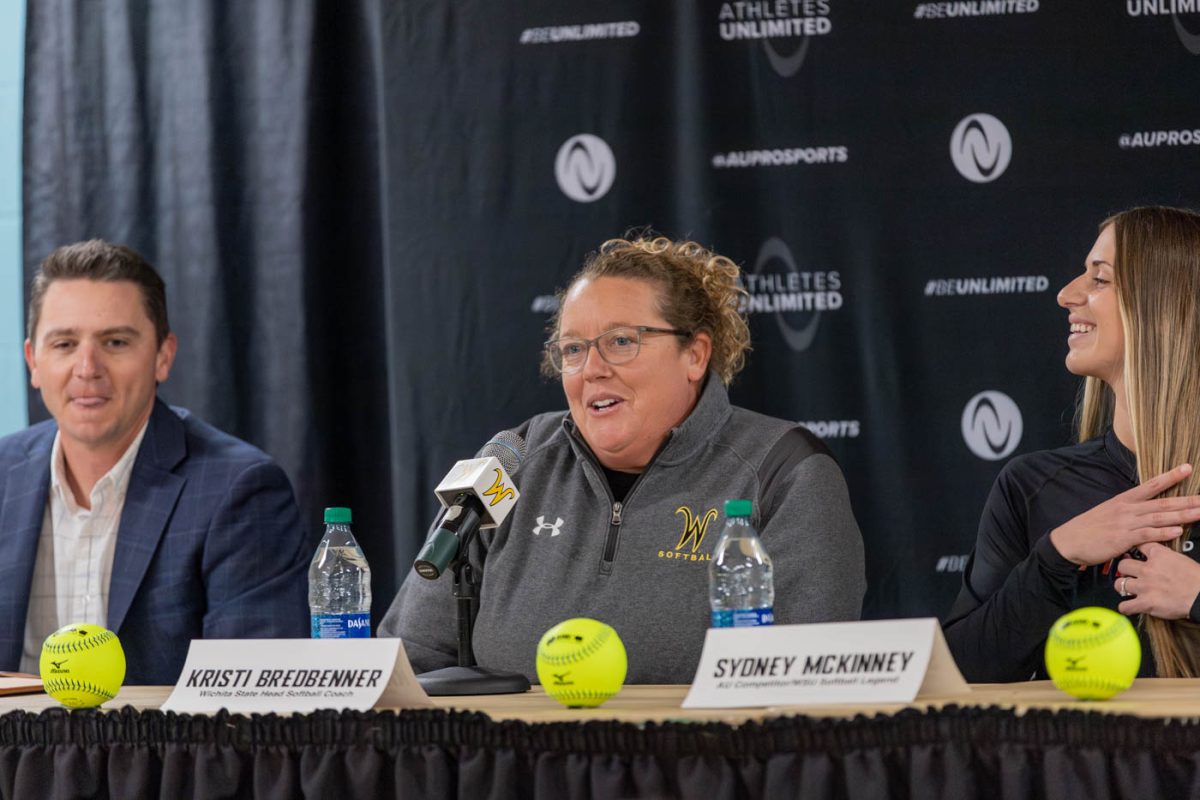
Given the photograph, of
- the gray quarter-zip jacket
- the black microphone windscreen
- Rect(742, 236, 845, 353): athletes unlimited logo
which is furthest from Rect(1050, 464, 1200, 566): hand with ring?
Rect(742, 236, 845, 353): athletes unlimited logo

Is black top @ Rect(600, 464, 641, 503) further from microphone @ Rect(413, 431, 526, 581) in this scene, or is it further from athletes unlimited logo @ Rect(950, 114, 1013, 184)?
athletes unlimited logo @ Rect(950, 114, 1013, 184)

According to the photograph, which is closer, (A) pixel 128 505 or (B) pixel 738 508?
(B) pixel 738 508

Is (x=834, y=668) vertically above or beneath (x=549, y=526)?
beneath

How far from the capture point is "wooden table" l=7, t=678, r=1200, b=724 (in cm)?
145

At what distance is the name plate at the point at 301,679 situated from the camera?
164 centimetres

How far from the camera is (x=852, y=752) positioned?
4.67 feet

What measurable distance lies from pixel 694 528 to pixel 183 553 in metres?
1.18

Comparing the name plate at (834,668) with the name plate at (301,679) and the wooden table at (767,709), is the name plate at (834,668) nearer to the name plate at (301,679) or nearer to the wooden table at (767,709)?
the wooden table at (767,709)

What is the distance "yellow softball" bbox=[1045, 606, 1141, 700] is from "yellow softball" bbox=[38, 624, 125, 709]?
122 centimetres

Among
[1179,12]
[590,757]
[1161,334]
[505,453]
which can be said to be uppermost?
[1179,12]

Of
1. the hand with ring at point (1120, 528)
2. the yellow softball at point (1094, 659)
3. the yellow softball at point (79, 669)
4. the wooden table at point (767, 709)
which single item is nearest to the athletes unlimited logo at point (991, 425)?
the hand with ring at point (1120, 528)

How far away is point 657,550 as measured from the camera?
7.75 ft

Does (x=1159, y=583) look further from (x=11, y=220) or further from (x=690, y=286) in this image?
(x=11, y=220)

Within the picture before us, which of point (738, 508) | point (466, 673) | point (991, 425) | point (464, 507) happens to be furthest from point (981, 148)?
point (466, 673)
